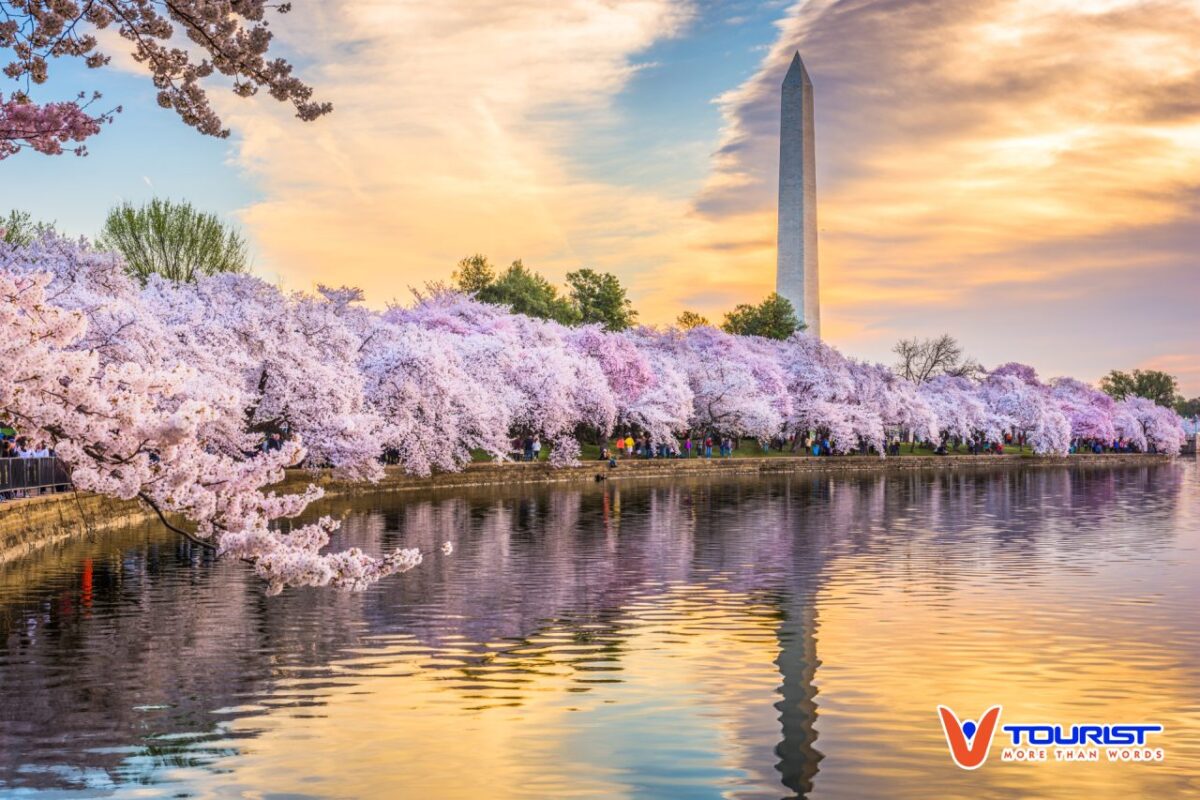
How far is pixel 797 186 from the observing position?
8119cm

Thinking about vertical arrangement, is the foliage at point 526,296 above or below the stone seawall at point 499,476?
above

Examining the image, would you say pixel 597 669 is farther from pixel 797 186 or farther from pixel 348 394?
pixel 797 186

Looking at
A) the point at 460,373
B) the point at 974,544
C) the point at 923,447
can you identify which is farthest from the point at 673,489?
the point at 923,447

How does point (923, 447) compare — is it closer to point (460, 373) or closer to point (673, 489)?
point (673, 489)

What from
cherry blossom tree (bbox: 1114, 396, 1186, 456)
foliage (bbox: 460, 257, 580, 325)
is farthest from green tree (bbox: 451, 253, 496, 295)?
cherry blossom tree (bbox: 1114, 396, 1186, 456)

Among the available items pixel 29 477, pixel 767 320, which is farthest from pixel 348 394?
pixel 767 320

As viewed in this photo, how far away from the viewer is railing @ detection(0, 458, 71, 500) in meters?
27.9

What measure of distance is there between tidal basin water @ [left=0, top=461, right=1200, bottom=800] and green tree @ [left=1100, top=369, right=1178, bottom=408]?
149 meters
